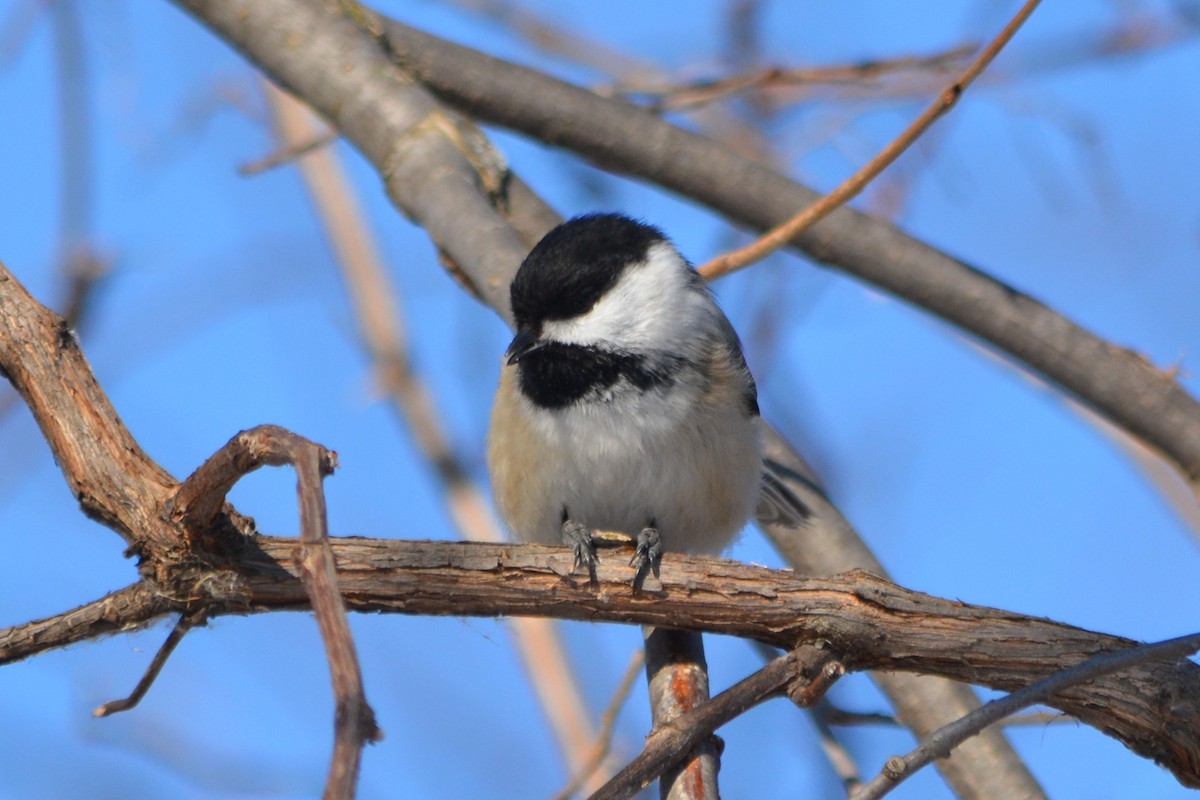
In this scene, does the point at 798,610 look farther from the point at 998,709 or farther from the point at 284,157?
the point at 284,157

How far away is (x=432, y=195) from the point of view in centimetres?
317

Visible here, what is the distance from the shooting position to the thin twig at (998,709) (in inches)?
62.9

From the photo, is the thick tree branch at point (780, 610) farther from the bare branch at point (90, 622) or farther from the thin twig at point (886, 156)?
the thin twig at point (886, 156)

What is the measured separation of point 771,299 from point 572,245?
1.13m

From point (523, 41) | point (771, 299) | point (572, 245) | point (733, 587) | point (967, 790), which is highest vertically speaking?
point (523, 41)

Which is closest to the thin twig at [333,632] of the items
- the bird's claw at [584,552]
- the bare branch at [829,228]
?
the bird's claw at [584,552]

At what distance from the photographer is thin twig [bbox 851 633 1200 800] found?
1.60 meters

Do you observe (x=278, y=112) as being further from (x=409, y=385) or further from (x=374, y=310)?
(x=409, y=385)

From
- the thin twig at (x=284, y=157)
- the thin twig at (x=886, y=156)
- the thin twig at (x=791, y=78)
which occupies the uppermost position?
the thin twig at (x=284, y=157)

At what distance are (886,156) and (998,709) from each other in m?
1.45

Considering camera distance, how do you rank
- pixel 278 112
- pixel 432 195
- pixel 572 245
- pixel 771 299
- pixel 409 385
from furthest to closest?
pixel 278 112 < pixel 409 385 < pixel 771 299 < pixel 432 195 < pixel 572 245

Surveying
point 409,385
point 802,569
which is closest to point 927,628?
point 802,569

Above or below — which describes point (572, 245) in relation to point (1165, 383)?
above

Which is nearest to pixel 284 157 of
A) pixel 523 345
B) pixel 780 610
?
pixel 523 345
